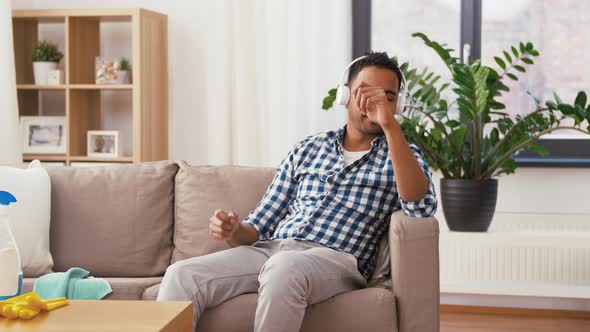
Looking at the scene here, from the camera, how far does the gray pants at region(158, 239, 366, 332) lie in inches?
77.9

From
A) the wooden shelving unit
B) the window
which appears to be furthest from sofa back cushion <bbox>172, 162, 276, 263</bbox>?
the window

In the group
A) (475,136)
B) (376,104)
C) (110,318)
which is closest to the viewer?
(110,318)

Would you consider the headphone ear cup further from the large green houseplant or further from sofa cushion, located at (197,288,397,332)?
the large green houseplant

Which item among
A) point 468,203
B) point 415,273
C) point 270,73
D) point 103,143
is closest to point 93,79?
point 103,143

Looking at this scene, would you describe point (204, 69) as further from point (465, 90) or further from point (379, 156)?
point (379, 156)

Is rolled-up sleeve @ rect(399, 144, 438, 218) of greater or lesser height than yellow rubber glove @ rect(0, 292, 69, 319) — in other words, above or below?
above

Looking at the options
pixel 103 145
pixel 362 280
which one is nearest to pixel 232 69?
pixel 103 145

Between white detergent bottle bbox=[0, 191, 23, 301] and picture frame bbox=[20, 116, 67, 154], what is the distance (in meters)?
2.25

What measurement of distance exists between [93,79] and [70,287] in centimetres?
189

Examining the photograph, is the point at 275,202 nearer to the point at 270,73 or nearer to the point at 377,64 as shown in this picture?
the point at 377,64

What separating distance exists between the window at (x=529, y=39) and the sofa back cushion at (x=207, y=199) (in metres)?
1.52

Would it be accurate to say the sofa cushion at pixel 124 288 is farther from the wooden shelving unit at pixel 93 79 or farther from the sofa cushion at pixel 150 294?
the wooden shelving unit at pixel 93 79

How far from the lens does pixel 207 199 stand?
8.79 ft

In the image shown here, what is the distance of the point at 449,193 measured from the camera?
3.32 meters
